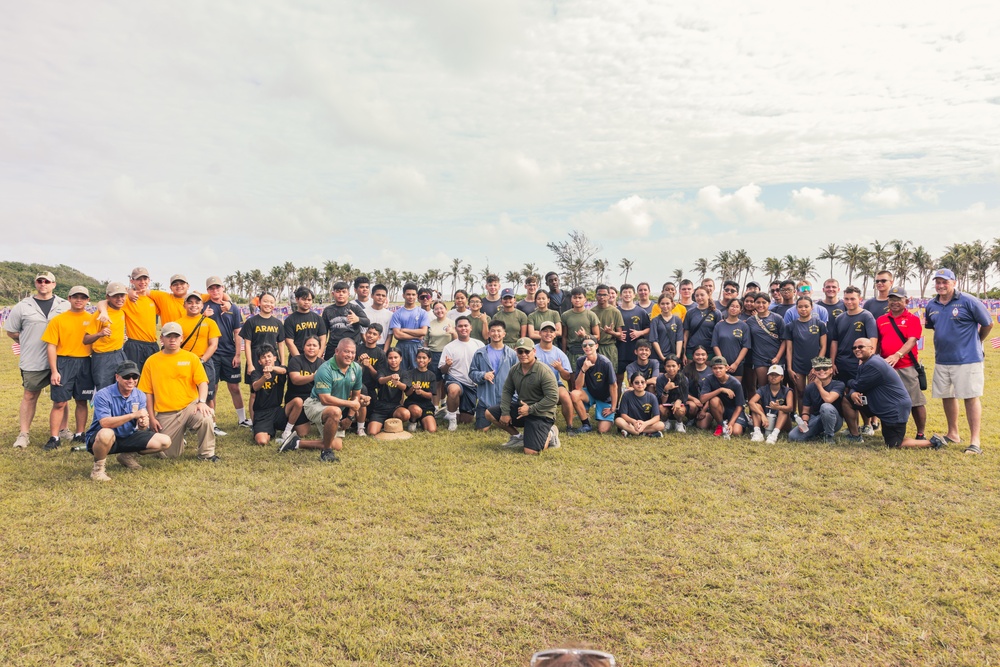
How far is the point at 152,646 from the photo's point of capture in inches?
128

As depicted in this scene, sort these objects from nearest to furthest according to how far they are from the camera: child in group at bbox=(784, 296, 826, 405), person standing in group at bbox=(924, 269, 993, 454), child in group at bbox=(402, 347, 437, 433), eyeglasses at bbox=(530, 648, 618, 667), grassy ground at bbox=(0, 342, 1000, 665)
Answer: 1. eyeglasses at bbox=(530, 648, 618, 667)
2. grassy ground at bbox=(0, 342, 1000, 665)
3. person standing in group at bbox=(924, 269, 993, 454)
4. child in group at bbox=(784, 296, 826, 405)
5. child in group at bbox=(402, 347, 437, 433)

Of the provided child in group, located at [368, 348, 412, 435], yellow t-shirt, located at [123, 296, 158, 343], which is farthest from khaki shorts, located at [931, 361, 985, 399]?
yellow t-shirt, located at [123, 296, 158, 343]

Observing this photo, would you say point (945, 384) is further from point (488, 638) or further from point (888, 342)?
point (488, 638)

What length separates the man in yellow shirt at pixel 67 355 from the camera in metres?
7.11

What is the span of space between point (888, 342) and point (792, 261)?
300 feet

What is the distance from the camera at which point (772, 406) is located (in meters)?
7.89

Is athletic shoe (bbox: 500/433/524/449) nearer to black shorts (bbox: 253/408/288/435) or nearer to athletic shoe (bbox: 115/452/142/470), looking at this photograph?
black shorts (bbox: 253/408/288/435)

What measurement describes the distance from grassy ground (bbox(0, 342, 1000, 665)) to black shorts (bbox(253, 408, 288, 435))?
115 centimetres

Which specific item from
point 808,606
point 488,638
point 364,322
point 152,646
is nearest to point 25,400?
point 364,322

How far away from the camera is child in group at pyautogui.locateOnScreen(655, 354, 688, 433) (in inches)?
323

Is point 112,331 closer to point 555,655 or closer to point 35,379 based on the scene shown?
point 35,379

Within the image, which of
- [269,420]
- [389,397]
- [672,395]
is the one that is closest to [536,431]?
[389,397]

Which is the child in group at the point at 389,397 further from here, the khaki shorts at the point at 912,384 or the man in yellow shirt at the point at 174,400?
the khaki shorts at the point at 912,384

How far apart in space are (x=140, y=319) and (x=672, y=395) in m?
7.86
